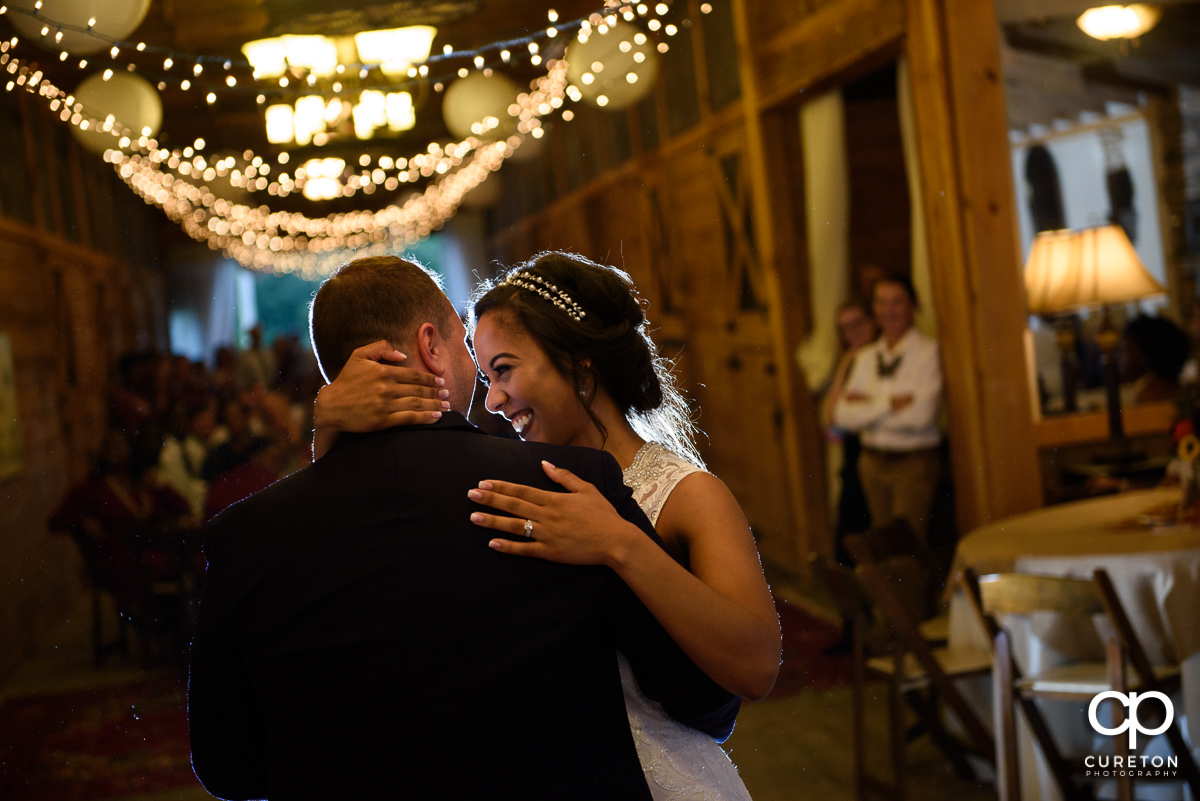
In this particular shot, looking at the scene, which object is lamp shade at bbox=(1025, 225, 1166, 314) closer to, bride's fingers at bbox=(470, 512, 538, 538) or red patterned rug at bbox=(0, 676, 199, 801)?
bride's fingers at bbox=(470, 512, 538, 538)

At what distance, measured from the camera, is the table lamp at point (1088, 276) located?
10.7ft

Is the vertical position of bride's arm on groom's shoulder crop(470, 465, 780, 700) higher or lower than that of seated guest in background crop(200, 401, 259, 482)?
lower

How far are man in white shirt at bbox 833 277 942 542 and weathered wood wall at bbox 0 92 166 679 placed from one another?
2188mm

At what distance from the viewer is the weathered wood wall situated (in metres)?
2.42

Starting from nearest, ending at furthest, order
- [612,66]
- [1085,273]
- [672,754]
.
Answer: [672,754], [612,66], [1085,273]

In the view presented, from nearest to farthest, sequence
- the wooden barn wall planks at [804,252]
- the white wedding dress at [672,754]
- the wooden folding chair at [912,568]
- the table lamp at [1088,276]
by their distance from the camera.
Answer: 1. the white wedding dress at [672,754]
2. the wooden barn wall planks at [804,252]
3. the wooden folding chair at [912,568]
4. the table lamp at [1088,276]

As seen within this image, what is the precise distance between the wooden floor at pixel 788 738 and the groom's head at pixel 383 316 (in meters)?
1.82

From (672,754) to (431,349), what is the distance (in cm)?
59

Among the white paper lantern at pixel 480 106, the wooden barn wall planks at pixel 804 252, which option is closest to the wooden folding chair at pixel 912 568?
the wooden barn wall planks at pixel 804 252

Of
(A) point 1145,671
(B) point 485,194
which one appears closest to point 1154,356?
(A) point 1145,671

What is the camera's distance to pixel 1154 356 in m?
3.44

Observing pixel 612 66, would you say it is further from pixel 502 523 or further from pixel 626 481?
pixel 502 523

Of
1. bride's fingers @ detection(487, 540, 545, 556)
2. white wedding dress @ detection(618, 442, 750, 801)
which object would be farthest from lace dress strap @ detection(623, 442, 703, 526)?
bride's fingers @ detection(487, 540, 545, 556)

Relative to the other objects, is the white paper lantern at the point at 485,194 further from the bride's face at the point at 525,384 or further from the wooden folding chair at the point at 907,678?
the wooden folding chair at the point at 907,678
